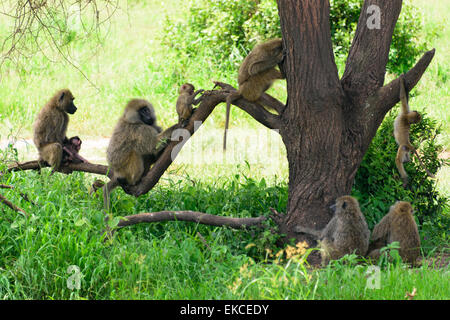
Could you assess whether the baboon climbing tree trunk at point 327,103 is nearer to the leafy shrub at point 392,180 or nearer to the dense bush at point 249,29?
the leafy shrub at point 392,180

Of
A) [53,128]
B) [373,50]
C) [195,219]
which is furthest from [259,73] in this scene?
[53,128]

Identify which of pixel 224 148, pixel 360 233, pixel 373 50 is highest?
pixel 373 50

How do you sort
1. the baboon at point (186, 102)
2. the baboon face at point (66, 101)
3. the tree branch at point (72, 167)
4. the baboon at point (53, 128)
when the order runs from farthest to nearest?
1. the baboon face at point (66, 101)
2. the baboon at point (53, 128)
3. the tree branch at point (72, 167)
4. the baboon at point (186, 102)

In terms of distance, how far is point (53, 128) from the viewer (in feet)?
21.7

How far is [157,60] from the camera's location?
39.8 feet

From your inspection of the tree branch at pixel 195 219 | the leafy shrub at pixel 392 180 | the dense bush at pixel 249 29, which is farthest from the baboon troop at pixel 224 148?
the dense bush at pixel 249 29

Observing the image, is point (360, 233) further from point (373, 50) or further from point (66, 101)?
point (66, 101)

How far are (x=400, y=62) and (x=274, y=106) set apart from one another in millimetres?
5738

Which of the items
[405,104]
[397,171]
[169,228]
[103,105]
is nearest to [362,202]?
[397,171]

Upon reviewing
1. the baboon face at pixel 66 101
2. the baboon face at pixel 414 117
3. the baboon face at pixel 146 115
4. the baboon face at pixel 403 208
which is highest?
the baboon face at pixel 66 101

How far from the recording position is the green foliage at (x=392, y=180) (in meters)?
5.95

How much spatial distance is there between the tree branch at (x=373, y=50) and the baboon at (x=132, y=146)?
2016 mm

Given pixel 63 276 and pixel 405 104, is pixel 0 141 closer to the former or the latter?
pixel 63 276

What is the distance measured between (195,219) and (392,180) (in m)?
2.22
